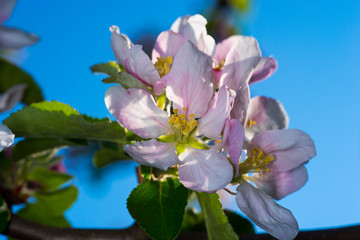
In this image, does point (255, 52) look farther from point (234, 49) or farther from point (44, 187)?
point (44, 187)

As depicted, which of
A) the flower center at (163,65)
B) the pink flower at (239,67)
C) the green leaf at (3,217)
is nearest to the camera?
the pink flower at (239,67)

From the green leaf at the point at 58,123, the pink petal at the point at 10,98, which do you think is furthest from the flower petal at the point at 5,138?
the pink petal at the point at 10,98

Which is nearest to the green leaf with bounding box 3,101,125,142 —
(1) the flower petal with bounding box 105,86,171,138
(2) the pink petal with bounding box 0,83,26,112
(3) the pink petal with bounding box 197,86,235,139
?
(1) the flower petal with bounding box 105,86,171,138

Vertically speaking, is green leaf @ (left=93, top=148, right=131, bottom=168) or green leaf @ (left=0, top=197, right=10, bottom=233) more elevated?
green leaf @ (left=93, top=148, right=131, bottom=168)

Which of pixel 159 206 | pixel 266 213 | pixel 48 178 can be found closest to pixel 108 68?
pixel 159 206

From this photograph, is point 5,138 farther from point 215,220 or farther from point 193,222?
point 193,222

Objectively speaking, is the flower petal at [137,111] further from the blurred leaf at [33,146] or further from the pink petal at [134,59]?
the blurred leaf at [33,146]

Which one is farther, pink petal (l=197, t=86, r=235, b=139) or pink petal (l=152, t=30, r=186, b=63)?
pink petal (l=152, t=30, r=186, b=63)

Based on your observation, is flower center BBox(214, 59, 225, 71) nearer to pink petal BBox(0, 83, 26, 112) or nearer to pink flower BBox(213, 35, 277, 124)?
pink flower BBox(213, 35, 277, 124)
